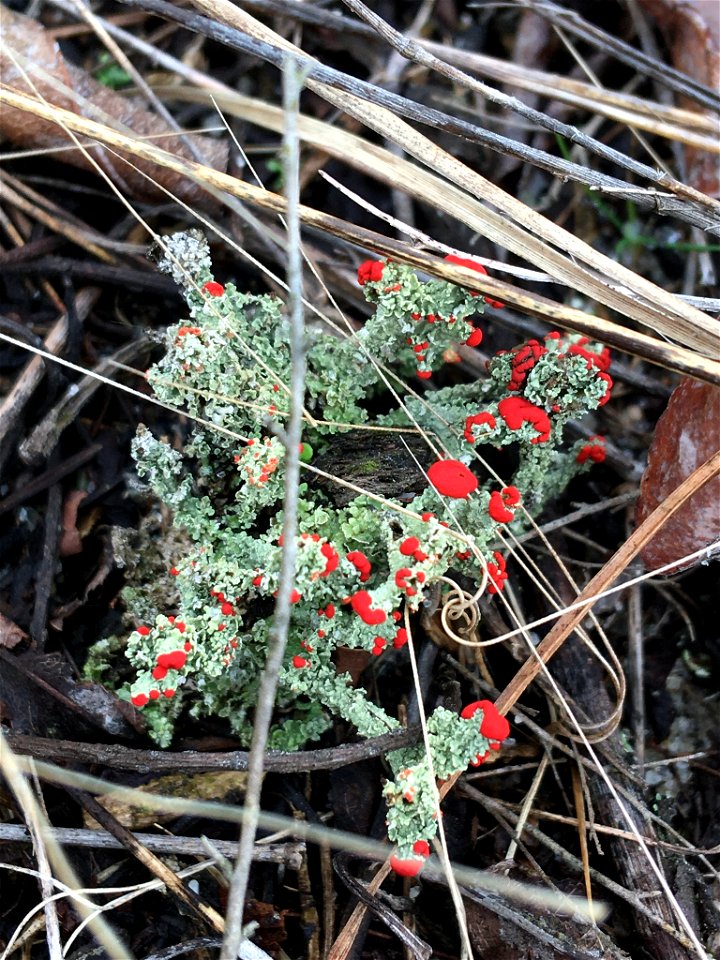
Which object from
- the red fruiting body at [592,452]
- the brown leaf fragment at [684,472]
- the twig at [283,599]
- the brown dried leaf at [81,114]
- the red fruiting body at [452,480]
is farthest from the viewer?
the brown dried leaf at [81,114]

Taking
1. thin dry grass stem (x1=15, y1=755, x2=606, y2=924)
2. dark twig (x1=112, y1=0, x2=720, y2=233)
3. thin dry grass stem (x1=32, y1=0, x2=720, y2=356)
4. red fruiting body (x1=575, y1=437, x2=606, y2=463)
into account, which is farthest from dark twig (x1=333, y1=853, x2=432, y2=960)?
dark twig (x1=112, y1=0, x2=720, y2=233)

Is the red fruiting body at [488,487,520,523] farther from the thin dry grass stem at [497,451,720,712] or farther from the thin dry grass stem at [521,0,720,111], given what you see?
the thin dry grass stem at [521,0,720,111]

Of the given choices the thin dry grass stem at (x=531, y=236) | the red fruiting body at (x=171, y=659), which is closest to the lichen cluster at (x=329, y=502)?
the red fruiting body at (x=171, y=659)

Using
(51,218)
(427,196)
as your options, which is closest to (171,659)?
(427,196)

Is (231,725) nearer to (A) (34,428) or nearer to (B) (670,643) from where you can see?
(A) (34,428)

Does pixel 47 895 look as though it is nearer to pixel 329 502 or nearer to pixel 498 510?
pixel 329 502

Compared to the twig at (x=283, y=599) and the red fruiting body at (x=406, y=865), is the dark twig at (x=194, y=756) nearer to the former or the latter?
the red fruiting body at (x=406, y=865)
